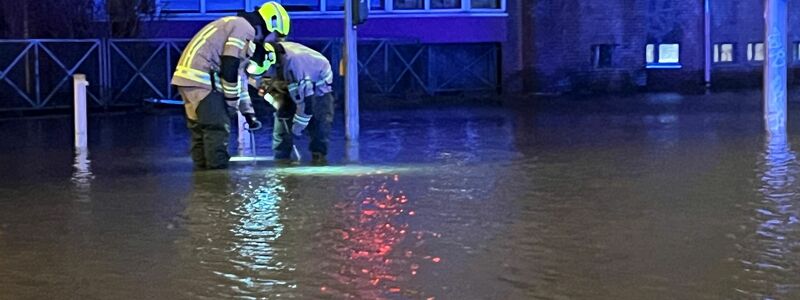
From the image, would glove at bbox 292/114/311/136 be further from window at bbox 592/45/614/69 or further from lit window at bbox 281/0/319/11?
window at bbox 592/45/614/69

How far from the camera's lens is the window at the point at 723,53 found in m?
35.2

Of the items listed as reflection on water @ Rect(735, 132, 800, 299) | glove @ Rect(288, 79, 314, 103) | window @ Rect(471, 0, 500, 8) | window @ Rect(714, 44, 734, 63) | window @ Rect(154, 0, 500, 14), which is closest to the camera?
reflection on water @ Rect(735, 132, 800, 299)

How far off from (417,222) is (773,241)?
2.47 m

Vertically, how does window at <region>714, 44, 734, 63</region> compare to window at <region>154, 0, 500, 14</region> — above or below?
below

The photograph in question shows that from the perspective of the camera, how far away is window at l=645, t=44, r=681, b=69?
33.9 meters

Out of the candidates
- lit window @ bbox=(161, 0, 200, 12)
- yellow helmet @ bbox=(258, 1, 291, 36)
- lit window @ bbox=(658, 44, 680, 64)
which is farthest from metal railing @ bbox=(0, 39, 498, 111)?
yellow helmet @ bbox=(258, 1, 291, 36)

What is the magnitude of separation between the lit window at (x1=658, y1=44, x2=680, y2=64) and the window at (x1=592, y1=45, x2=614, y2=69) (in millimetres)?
2090

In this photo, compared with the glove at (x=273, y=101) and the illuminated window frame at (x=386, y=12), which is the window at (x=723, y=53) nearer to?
the illuminated window frame at (x=386, y=12)

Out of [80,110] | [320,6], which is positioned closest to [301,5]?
[320,6]

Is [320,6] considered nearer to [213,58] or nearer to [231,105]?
[231,105]

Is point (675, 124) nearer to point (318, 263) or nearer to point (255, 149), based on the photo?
point (255, 149)

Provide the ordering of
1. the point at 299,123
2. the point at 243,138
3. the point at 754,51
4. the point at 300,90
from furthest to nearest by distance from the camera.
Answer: the point at 754,51 < the point at 243,138 < the point at 299,123 < the point at 300,90

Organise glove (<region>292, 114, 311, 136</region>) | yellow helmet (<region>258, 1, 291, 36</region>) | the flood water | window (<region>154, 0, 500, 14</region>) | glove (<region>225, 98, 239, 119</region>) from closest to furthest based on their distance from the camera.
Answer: the flood water
glove (<region>225, 98, 239, 119</region>)
yellow helmet (<region>258, 1, 291, 36</region>)
glove (<region>292, 114, 311, 136</region>)
window (<region>154, 0, 500, 14</region>)

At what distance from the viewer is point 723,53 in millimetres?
35531
